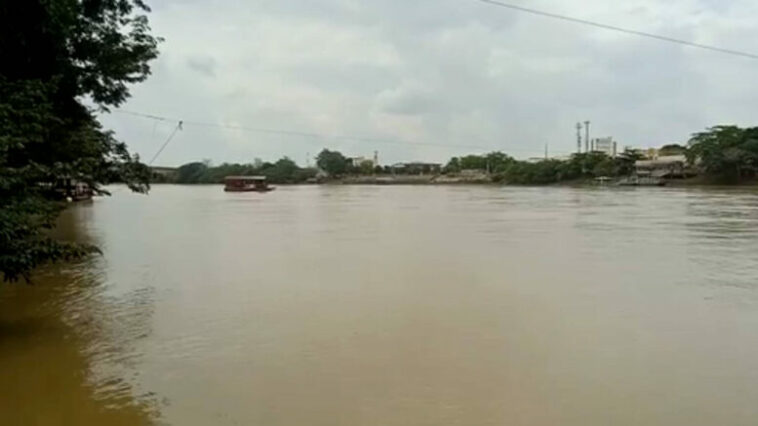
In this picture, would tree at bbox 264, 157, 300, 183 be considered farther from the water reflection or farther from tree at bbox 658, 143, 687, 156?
the water reflection

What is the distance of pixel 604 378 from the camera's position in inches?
209

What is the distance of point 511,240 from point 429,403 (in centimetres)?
1149

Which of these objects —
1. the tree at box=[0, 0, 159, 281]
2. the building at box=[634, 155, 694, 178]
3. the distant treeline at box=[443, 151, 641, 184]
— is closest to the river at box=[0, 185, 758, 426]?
the tree at box=[0, 0, 159, 281]

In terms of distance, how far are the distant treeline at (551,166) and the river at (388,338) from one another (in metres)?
46.1

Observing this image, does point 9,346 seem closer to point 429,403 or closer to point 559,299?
point 429,403

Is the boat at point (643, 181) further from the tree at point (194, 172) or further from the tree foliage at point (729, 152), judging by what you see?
the tree at point (194, 172)

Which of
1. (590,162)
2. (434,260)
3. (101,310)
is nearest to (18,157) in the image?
(101,310)

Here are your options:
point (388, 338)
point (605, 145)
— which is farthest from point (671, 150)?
point (388, 338)

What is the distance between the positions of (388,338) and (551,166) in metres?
70.1

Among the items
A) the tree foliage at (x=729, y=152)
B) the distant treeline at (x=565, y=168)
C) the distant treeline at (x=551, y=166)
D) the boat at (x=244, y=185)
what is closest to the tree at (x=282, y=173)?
the distant treeline at (x=551, y=166)

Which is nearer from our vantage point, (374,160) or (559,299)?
(559,299)

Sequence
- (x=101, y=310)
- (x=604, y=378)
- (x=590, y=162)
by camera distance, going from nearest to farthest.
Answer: (x=604, y=378) < (x=101, y=310) < (x=590, y=162)

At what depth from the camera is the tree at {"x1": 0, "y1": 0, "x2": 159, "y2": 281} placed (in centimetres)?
545

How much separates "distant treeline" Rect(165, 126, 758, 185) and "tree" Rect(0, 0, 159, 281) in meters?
51.1
